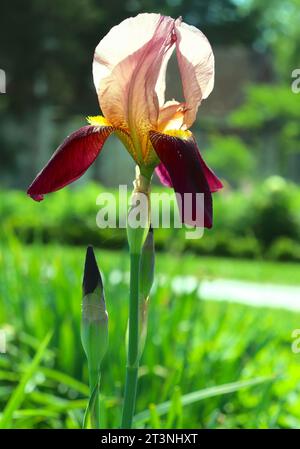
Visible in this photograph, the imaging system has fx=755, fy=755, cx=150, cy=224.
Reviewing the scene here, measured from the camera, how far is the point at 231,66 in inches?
1243

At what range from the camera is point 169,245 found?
3516mm

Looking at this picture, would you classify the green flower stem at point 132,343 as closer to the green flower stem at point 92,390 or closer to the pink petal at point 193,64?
the green flower stem at point 92,390

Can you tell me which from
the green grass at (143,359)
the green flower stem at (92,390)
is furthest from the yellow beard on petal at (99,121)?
the green grass at (143,359)

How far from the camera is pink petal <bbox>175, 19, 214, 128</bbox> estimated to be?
104 cm

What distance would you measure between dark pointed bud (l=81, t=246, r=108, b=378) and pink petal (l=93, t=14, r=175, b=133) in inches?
7.9

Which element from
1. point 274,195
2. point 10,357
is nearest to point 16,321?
point 10,357

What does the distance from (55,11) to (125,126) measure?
77.8ft

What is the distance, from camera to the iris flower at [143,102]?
100 cm

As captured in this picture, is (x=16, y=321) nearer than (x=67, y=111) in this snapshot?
Yes

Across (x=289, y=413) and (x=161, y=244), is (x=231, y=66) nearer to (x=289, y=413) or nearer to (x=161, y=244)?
(x=161, y=244)

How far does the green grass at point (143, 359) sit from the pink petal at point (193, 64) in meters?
0.94

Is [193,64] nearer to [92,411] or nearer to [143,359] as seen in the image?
[92,411]

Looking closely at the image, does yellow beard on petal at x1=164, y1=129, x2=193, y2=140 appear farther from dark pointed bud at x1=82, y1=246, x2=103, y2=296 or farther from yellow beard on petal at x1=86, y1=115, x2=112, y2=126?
dark pointed bud at x1=82, y1=246, x2=103, y2=296

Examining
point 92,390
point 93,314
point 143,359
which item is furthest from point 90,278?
point 143,359
